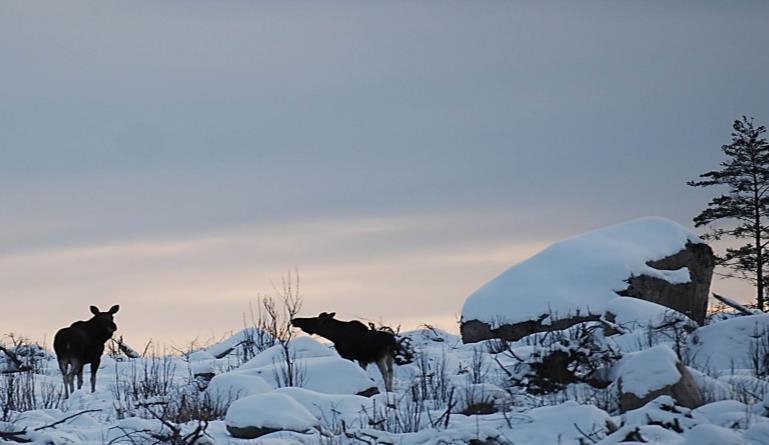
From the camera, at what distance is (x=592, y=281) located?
24547mm

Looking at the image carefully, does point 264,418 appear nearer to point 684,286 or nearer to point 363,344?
point 363,344

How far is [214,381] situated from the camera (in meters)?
14.8

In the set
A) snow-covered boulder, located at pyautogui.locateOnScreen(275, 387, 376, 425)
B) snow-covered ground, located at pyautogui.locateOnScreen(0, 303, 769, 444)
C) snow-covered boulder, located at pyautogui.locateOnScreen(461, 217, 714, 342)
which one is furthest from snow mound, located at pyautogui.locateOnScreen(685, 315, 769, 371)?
snow-covered boulder, located at pyautogui.locateOnScreen(461, 217, 714, 342)

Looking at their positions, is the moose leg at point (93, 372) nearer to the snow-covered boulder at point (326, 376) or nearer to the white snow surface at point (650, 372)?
the snow-covered boulder at point (326, 376)

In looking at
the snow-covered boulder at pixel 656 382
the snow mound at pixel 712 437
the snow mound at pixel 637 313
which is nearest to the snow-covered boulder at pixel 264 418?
the snow-covered boulder at pixel 656 382

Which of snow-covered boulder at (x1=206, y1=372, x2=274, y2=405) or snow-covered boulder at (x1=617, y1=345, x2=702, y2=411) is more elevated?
Result: snow-covered boulder at (x1=206, y1=372, x2=274, y2=405)

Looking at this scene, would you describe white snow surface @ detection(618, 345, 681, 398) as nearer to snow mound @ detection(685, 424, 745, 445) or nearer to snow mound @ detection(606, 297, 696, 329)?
snow mound @ detection(685, 424, 745, 445)

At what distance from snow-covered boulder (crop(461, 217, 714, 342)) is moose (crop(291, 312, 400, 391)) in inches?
251

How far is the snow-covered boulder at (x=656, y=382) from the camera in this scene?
1150 centimetres

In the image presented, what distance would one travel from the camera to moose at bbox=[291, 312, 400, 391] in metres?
16.6

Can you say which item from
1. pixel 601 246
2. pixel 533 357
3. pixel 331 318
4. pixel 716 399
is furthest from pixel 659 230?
pixel 716 399

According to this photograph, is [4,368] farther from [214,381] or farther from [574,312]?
[574,312]

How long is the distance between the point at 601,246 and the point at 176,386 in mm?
12387

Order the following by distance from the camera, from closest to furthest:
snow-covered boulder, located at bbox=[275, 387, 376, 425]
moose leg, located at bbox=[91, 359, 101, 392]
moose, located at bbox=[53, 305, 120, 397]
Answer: snow-covered boulder, located at bbox=[275, 387, 376, 425]
moose leg, located at bbox=[91, 359, 101, 392]
moose, located at bbox=[53, 305, 120, 397]
